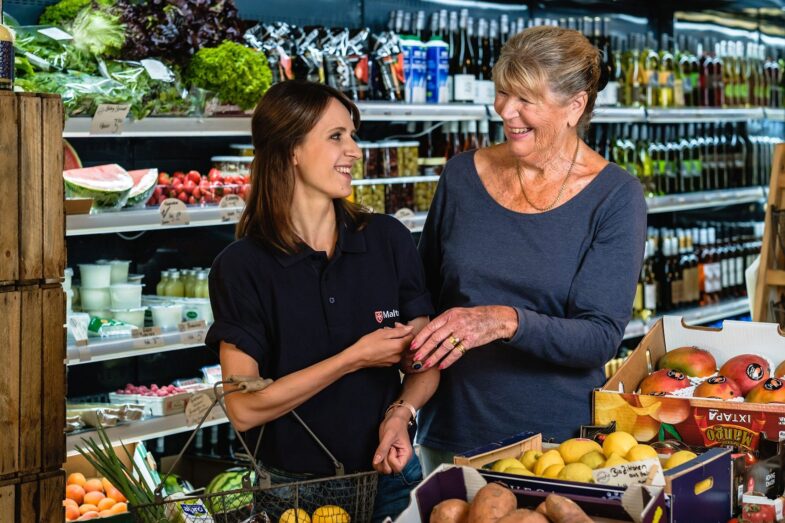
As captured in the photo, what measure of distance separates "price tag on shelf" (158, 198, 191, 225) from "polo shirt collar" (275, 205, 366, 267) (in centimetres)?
151

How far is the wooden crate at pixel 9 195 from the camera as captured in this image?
2258 millimetres

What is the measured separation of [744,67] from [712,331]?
4630 millimetres

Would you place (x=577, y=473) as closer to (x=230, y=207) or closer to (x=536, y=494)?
(x=536, y=494)

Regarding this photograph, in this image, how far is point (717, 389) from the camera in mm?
2170

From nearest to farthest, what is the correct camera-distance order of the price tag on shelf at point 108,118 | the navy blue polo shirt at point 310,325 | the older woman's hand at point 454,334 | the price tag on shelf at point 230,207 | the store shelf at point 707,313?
the older woman's hand at point 454,334, the navy blue polo shirt at point 310,325, the price tag on shelf at point 108,118, the price tag on shelf at point 230,207, the store shelf at point 707,313

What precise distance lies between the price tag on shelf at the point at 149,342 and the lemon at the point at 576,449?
211cm

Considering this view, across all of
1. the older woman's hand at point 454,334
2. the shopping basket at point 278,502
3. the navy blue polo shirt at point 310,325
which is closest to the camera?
the shopping basket at point 278,502

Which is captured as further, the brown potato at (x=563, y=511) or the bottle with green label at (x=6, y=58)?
the bottle with green label at (x=6, y=58)

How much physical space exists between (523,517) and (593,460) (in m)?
0.37

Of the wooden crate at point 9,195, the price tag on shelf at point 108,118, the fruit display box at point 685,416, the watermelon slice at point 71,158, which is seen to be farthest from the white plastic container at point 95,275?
the fruit display box at point 685,416

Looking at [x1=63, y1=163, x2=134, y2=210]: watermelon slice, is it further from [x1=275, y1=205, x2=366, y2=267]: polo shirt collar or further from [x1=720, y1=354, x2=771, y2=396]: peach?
[x1=720, y1=354, x2=771, y2=396]: peach

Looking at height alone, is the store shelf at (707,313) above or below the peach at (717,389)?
below

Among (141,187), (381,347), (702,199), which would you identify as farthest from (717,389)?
(702,199)

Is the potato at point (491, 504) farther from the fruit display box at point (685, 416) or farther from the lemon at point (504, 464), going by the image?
the fruit display box at point (685, 416)
